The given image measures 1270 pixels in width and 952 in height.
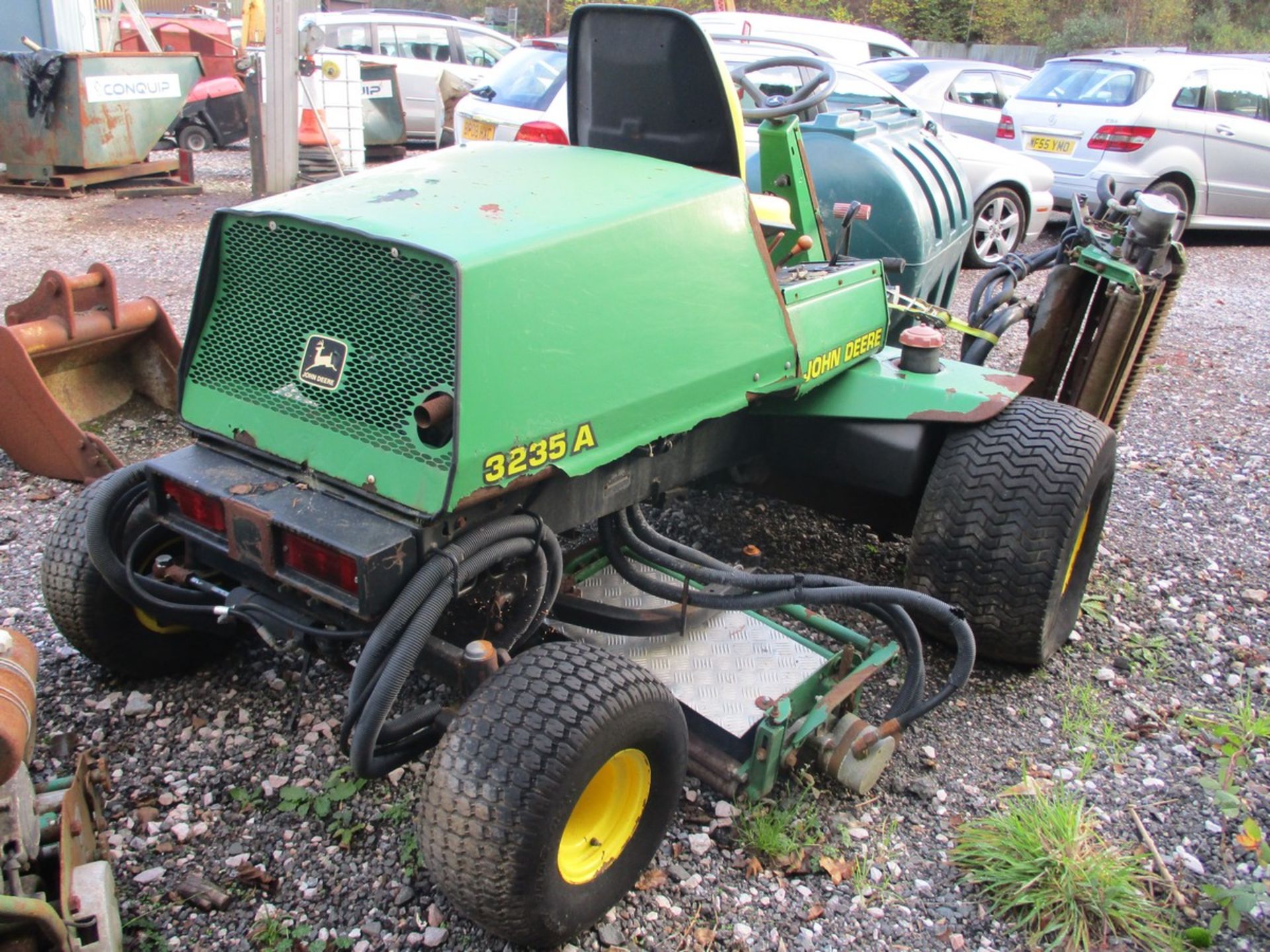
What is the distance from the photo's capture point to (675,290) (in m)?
2.63

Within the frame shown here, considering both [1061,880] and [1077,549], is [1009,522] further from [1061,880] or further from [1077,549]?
[1061,880]

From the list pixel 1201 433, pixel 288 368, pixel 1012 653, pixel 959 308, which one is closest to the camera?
pixel 288 368

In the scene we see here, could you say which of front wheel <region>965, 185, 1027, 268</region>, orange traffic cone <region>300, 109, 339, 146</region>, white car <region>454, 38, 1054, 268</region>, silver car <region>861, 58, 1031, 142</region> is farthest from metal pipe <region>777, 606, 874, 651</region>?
orange traffic cone <region>300, 109, 339, 146</region>

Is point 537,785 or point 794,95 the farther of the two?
point 794,95

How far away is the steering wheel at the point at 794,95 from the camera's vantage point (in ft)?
11.7

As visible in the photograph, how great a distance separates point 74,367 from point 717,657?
9.97 ft

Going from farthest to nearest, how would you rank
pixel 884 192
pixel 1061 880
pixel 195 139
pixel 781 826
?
pixel 195 139 < pixel 884 192 < pixel 781 826 < pixel 1061 880

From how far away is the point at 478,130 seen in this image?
7.21 meters

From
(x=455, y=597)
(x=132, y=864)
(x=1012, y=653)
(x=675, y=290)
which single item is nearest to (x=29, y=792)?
(x=132, y=864)

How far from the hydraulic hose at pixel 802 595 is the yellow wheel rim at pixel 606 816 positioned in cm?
60

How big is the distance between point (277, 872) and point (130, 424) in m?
2.73

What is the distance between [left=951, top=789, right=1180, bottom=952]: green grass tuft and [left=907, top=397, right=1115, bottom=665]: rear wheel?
0.64m

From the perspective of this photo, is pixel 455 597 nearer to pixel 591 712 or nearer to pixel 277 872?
pixel 591 712

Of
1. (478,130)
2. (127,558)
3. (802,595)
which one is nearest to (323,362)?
(127,558)
